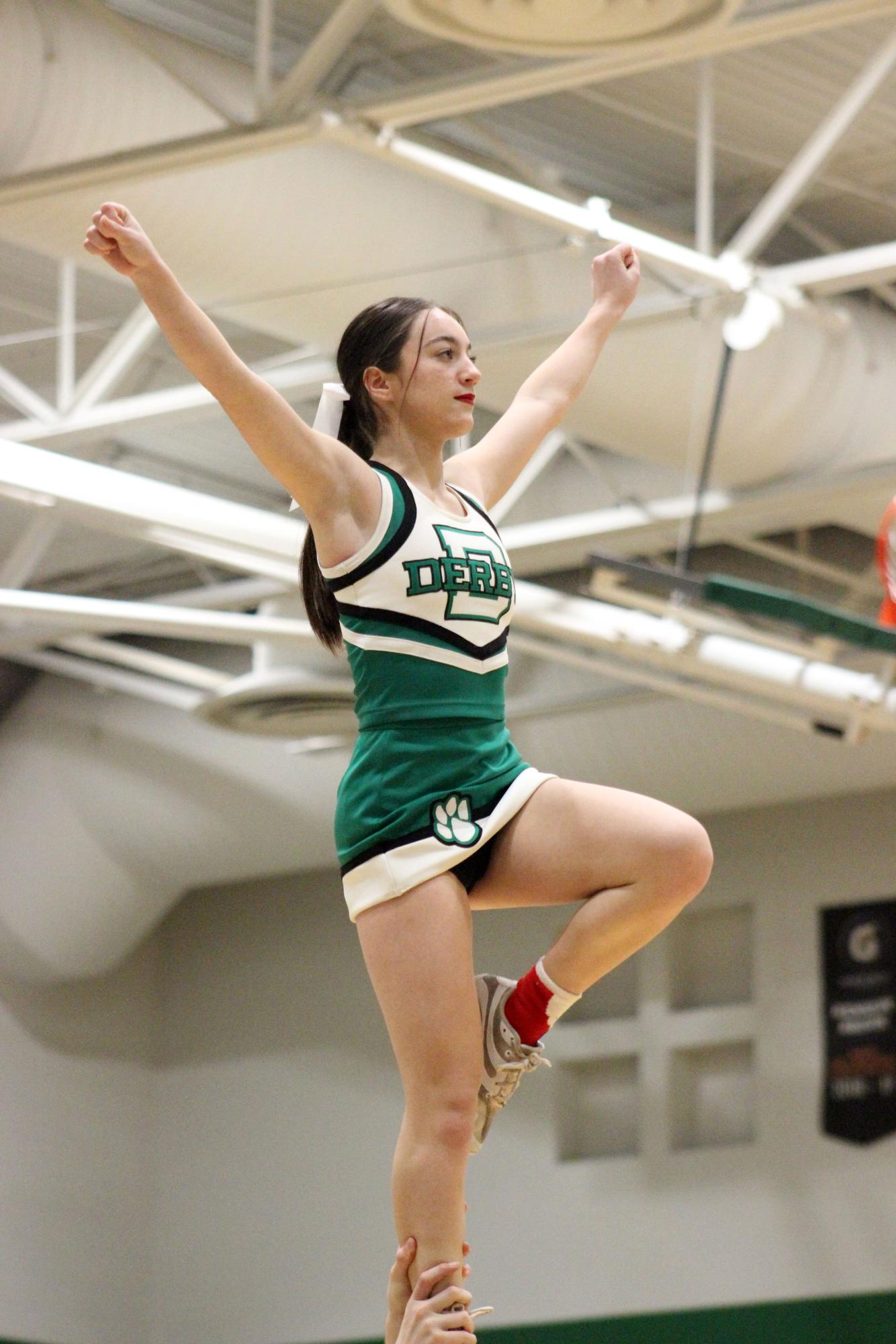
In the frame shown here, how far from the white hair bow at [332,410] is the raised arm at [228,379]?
0.23m

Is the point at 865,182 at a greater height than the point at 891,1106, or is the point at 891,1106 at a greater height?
the point at 865,182

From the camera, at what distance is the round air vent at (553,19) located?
19.7ft

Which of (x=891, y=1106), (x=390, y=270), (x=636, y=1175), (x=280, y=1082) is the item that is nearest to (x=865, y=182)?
(x=390, y=270)

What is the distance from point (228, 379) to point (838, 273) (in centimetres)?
552

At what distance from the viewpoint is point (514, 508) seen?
1210 centimetres

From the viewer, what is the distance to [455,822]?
3330 millimetres

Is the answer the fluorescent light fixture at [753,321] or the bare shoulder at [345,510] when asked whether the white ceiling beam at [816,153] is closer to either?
the fluorescent light fixture at [753,321]

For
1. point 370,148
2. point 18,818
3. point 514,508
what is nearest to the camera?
point 370,148

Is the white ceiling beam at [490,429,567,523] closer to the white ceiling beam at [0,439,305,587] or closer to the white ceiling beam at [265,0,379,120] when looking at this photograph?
the white ceiling beam at [0,439,305,587]

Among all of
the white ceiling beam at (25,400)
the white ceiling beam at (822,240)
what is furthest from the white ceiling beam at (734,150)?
the white ceiling beam at (25,400)

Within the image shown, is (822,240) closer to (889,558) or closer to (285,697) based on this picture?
(889,558)

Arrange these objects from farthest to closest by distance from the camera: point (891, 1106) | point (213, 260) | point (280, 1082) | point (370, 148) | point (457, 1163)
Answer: point (280, 1082) < point (891, 1106) < point (213, 260) < point (370, 148) < point (457, 1163)

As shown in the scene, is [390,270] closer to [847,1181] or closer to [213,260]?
[213,260]

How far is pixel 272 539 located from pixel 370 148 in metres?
2.91
